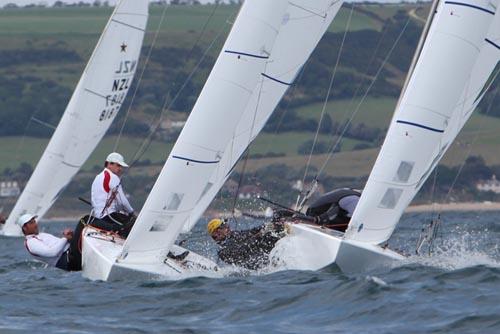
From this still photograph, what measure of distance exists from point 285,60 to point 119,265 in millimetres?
5707

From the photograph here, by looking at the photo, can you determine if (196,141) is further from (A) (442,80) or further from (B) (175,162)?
(A) (442,80)

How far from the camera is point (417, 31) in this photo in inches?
3428

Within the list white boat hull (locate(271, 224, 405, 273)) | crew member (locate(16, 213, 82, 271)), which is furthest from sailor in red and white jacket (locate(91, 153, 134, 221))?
white boat hull (locate(271, 224, 405, 273))

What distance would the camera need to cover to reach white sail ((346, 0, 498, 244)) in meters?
14.9

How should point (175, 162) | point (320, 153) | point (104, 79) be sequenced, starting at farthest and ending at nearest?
point (320, 153) < point (104, 79) < point (175, 162)

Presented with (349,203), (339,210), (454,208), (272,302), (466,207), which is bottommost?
(454,208)

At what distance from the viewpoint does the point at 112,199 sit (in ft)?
49.9

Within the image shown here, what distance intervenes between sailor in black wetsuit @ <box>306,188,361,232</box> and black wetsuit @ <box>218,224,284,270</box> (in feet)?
1.77

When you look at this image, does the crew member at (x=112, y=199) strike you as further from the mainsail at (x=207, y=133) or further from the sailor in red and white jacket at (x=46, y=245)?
the mainsail at (x=207, y=133)

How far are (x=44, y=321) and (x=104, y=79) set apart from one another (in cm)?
1328

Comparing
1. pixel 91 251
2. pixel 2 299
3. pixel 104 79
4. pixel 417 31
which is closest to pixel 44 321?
pixel 2 299

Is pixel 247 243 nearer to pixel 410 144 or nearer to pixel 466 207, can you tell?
pixel 410 144

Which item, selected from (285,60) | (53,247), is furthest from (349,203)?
(285,60)

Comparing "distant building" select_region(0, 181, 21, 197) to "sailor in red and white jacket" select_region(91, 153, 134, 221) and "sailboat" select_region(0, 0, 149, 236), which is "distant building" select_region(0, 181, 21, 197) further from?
"sailor in red and white jacket" select_region(91, 153, 134, 221)
